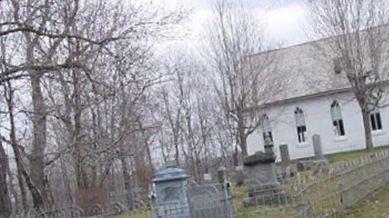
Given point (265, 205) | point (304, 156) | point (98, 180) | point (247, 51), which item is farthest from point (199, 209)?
point (304, 156)

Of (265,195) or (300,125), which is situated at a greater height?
(300,125)

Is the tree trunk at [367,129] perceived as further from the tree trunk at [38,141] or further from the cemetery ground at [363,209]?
the tree trunk at [38,141]

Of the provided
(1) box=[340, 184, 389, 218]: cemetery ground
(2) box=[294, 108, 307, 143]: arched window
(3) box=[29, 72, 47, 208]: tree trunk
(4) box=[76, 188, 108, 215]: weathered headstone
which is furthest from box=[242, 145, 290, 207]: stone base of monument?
(2) box=[294, 108, 307, 143]: arched window

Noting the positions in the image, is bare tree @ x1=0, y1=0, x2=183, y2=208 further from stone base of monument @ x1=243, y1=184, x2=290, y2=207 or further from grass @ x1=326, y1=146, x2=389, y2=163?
grass @ x1=326, y1=146, x2=389, y2=163

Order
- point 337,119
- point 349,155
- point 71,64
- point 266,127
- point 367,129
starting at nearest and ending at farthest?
point 71,64, point 367,129, point 349,155, point 337,119, point 266,127

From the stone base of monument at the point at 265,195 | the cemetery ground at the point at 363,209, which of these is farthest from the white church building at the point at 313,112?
the cemetery ground at the point at 363,209

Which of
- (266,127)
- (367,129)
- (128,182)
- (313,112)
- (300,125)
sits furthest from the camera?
(266,127)

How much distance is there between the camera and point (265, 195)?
21.4m

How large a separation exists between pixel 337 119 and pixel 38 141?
3342 cm

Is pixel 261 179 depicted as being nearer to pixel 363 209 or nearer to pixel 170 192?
pixel 170 192

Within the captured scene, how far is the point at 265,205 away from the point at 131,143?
13409 millimetres

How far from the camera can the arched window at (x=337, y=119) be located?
5141cm

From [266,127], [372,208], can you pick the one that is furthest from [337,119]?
[372,208]

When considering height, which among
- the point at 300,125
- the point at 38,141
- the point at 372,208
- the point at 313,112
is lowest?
the point at 372,208
